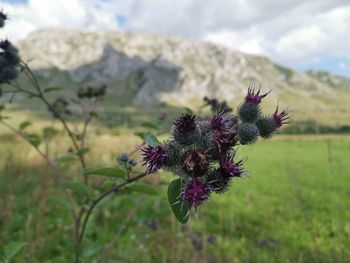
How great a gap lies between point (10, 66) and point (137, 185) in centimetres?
162

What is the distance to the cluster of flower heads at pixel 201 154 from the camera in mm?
1526

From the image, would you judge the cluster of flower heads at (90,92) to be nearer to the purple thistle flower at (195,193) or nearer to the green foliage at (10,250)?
the green foliage at (10,250)

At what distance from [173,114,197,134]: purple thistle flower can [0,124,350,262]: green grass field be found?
0.51 meters

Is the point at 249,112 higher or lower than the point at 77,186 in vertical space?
higher

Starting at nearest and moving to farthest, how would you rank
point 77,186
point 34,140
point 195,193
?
point 195,193 < point 77,186 < point 34,140

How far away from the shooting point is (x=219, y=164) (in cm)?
167

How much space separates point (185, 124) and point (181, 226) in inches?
192

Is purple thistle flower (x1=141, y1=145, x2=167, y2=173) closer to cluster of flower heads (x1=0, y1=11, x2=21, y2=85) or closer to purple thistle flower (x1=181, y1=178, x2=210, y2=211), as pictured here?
purple thistle flower (x1=181, y1=178, x2=210, y2=211)

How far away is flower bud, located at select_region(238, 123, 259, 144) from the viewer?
179 centimetres

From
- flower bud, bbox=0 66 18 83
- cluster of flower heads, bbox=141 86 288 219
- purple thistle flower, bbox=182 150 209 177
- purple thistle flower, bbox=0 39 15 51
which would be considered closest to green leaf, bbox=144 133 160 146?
cluster of flower heads, bbox=141 86 288 219

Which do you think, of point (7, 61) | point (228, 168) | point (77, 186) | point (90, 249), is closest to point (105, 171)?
point (77, 186)

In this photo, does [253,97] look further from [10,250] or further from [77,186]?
[10,250]

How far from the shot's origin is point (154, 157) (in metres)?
1.71

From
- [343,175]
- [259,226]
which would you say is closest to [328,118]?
[343,175]
